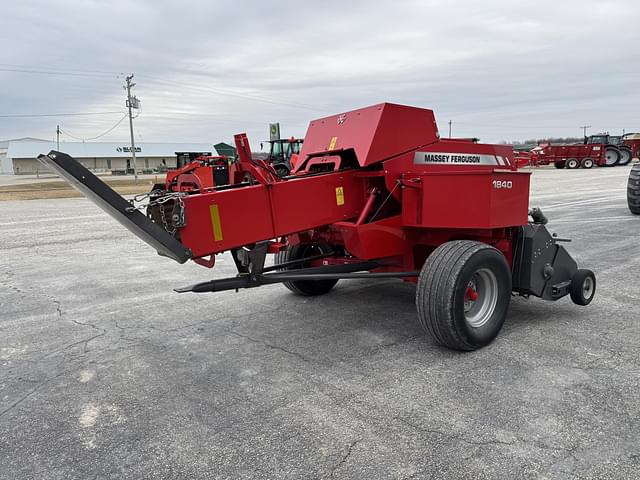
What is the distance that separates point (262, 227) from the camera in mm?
3766

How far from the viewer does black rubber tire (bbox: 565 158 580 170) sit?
1420 inches

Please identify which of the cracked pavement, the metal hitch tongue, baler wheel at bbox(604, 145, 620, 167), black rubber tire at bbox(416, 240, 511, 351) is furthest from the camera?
baler wheel at bbox(604, 145, 620, 167)

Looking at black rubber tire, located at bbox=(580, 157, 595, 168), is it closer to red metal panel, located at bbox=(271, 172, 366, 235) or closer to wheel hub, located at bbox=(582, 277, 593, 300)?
wheel hub, located at bbox=(582, 277, 593, 300)

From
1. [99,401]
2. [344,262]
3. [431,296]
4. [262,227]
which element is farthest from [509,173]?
[99,401]

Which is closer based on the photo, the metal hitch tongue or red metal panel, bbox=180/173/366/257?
the metal hitch tongue

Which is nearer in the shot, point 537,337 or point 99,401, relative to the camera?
point 99,401

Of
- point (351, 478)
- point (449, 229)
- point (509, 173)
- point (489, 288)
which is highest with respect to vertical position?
point (509, 173)

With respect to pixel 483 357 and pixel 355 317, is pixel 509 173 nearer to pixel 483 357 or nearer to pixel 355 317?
pixel 483 357

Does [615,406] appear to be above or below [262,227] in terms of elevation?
below

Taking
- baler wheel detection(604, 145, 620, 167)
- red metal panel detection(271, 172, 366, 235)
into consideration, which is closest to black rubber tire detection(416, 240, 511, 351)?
red metal panel detection(271, 172, 366, 235)

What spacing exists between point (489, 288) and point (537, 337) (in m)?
0.58

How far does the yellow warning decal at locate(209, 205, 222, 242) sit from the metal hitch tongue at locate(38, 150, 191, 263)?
9.0 inches

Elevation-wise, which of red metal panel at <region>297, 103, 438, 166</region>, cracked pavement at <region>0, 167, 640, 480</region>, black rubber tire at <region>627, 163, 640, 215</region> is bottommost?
cracked pavement at <region>0, 167, 640, 480</region>

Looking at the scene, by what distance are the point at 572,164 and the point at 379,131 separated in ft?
120
